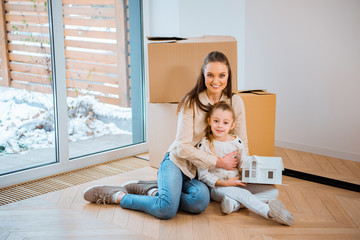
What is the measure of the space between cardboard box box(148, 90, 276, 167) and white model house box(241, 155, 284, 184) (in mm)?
496

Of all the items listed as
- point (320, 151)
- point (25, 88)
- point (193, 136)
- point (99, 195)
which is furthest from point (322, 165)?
point (25, 88)

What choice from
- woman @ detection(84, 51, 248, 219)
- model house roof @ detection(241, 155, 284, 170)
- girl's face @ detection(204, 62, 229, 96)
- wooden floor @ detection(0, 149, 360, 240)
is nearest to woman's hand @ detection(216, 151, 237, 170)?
woman @ detection(84, 51, 248, 219)

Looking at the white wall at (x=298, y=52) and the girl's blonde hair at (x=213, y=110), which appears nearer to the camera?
the girl's blonde hair at (x=213, y=110)

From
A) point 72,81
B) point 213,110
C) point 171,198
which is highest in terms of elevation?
point 72,81

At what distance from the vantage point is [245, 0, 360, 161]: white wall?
2.49 meters

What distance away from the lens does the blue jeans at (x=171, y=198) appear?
1609 mm

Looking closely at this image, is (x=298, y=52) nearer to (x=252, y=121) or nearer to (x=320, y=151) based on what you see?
(x=320, y=151)

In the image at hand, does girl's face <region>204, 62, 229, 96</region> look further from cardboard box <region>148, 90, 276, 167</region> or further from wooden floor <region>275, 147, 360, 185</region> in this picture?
wooden floor <region>275, 147, 360, 185</region>

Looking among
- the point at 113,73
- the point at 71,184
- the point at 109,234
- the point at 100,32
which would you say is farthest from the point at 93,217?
the point at 100,32

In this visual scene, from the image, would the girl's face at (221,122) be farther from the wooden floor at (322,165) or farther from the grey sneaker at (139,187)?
the wooden floor at (322,165)

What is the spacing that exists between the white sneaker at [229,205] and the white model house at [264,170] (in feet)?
0.37

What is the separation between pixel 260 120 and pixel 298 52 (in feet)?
2.81

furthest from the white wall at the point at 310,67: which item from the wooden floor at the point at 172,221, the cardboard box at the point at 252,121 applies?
the wooden floor at the point at 172,221

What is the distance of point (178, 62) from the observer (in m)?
1.97
